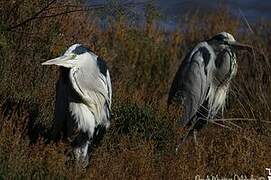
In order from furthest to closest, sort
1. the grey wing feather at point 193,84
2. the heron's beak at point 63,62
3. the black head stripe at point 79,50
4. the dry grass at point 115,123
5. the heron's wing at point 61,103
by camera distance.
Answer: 1. the grey wing feather at point 193,84
2. the heron's wing at point 61,103
3. the black head stripe at point 79,50
4. the heron's beak at point 63,62
5. the dry grass at point 115,123

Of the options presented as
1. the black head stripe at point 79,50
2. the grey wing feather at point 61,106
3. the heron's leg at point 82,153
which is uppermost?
the black head stripe at point 79,50

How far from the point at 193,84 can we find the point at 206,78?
16cm

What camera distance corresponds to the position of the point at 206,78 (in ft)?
27.4

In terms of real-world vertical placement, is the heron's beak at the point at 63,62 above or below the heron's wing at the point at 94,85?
above

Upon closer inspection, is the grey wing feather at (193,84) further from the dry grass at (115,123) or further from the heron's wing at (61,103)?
the heron's wing at (61,103)

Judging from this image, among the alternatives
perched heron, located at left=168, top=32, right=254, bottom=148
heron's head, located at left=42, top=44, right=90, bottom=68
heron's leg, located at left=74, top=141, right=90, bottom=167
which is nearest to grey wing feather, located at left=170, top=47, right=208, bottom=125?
perched heron, located at left=168, top=32, right=254, bottom=148

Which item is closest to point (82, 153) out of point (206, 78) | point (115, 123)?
point (115, 123)

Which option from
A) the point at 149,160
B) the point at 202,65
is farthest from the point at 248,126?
the point at 149,160

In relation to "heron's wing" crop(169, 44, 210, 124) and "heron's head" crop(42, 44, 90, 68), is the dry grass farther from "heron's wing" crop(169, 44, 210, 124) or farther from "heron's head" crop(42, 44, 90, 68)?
"heron's head" crop(42, 44, 90, 68)

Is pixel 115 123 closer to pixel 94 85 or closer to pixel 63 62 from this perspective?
pixel 94 85

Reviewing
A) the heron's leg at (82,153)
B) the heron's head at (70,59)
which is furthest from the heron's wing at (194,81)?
the heron's head at (70,59)

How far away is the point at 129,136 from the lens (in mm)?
7559

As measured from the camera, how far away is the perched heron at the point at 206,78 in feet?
27.2

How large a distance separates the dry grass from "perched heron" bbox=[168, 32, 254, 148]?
22cm
